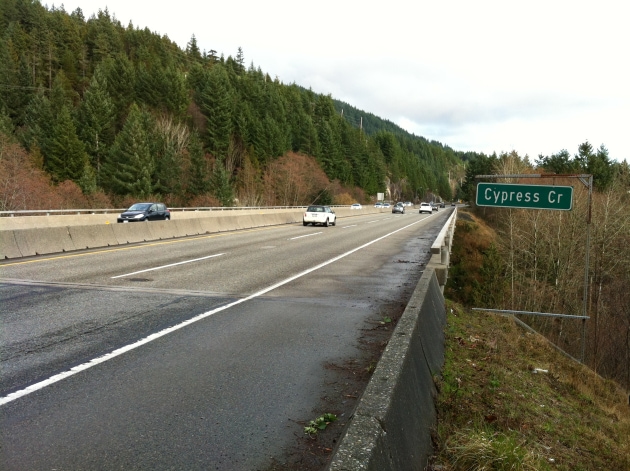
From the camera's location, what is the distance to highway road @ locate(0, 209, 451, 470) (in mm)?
3537

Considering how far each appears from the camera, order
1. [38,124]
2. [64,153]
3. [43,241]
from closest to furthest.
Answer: [43,241] → [64,153] → [38,124]

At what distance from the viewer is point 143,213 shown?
101ft

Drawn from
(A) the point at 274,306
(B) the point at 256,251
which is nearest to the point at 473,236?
(B) the point at 256,251

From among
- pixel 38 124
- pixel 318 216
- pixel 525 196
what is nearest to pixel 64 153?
pixel 38 124

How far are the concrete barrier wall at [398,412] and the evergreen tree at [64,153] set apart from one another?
61.2 m

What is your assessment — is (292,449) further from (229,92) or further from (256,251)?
(229,92)

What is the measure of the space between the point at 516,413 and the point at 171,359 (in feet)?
12.6

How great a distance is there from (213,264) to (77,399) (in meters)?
9.14

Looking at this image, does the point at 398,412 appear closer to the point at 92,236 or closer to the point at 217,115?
the point at 92,236

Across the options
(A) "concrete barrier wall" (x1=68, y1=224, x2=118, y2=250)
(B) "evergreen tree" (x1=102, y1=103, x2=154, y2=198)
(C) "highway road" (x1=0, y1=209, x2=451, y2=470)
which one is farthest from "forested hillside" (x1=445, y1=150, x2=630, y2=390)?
(B) "evergreen tree" (x1=102, y1=103, x2=154, y2=198)

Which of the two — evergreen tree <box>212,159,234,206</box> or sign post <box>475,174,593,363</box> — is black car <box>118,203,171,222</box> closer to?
sign post <box>475,174,593,363</box>

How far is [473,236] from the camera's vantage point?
124 feet

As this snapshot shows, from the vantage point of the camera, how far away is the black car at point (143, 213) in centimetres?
3050

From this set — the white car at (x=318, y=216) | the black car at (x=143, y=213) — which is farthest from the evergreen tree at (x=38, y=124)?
the white car at (x=318, y=216)
